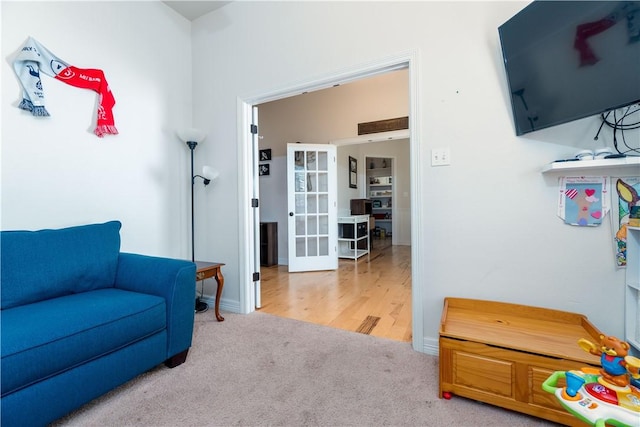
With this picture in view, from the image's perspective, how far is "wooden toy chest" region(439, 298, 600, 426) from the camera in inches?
44.9

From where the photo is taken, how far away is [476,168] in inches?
64.7

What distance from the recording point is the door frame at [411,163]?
1780 mm

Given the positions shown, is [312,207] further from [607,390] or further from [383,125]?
[607,390]

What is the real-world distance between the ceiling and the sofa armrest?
2388mm

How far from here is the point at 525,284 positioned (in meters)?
1.55

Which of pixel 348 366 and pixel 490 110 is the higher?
pixel 490 110

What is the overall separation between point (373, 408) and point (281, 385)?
485 mm

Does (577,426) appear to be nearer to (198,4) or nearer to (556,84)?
(556,84)

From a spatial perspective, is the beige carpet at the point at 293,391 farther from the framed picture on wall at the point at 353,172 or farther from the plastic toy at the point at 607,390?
the framed picture on wall at the point at 353,172

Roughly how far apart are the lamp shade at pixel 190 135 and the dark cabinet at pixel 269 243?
85.6 inches

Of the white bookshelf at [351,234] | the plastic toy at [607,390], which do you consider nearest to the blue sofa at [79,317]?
the plastic toy at [607,390]

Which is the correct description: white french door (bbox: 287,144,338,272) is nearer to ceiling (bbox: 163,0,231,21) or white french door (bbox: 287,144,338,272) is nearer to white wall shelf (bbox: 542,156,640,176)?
ceiling (bbox: 163,0,231,21)

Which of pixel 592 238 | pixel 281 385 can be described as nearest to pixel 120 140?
pixel 281 385

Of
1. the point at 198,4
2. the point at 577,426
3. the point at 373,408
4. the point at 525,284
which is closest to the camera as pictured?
the point at 577,426
